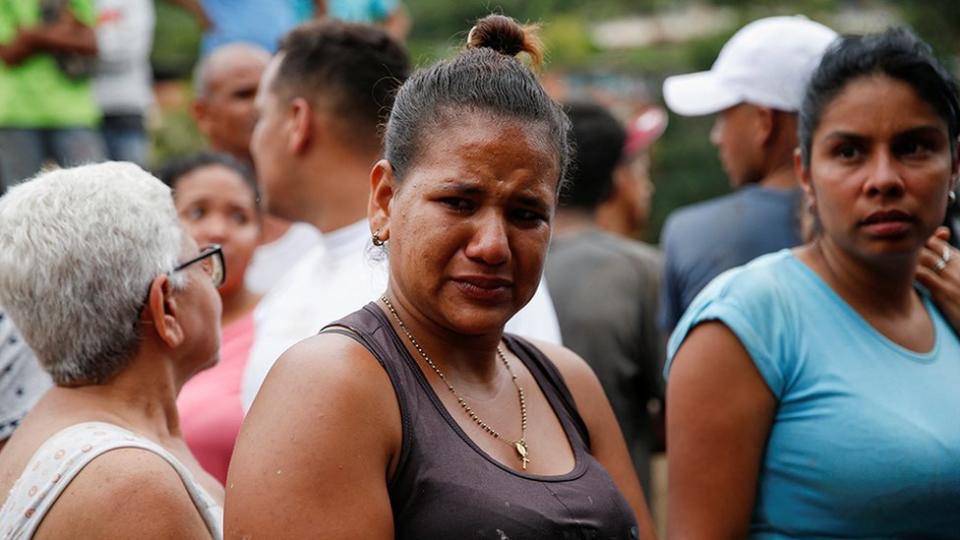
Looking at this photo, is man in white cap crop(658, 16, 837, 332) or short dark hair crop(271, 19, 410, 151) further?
man in white cap crop(658, 16, 837, 332)

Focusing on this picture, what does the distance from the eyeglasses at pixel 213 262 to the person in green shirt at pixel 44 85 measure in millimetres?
3466

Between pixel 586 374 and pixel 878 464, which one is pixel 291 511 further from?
pixel 878 464

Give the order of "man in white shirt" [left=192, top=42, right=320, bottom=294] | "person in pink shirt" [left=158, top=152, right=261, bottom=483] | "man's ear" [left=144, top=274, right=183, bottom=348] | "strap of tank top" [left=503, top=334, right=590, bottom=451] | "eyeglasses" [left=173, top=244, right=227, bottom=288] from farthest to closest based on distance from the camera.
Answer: "man in white shirt" [left=192, top=42, right=320, bottom=294] → "person in pink shirt" [left=158, top=152, right=261, bottom=483] → "eyeglasses" [left=173, top=244, right=227, bottom=288] → "man's ear" [left=144, top=274, right=183, bottom=348] → "strap of tank top" [left=503, top=334, right=590, bottom=451]

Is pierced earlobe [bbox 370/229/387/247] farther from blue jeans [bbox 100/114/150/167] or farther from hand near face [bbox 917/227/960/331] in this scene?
blue jeans [bbox 100/114/150/167]

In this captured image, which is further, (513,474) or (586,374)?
(586,374)

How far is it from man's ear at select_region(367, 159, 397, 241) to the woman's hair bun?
32cm

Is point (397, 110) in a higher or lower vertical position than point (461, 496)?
higher

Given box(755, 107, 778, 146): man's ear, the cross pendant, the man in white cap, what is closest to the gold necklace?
the cross pendant

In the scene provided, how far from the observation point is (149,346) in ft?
9.53

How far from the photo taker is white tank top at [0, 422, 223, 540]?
2.53m

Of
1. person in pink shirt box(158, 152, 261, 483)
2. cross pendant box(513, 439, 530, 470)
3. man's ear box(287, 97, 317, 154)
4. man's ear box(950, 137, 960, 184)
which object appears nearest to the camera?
cross pendant box(513, 439, 530, 470)

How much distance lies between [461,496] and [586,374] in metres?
0.72

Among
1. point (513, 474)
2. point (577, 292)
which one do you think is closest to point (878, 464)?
point (513, 474)

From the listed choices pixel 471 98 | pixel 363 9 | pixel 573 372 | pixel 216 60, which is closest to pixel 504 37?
pixel 471 98
